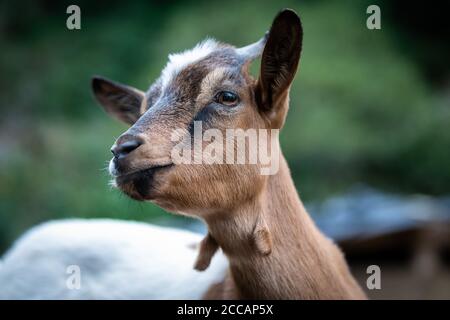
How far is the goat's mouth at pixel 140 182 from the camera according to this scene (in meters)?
2.91

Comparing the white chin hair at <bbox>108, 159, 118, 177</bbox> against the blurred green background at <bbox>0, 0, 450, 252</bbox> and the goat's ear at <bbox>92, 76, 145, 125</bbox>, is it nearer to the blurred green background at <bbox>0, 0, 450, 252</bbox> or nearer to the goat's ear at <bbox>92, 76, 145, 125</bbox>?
the goat's ear at <bbox>92, 76, 145, 125</bbox>

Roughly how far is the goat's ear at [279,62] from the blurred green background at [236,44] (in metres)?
8.38

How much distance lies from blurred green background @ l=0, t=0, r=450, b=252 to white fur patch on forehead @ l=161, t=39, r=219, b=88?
8119mm

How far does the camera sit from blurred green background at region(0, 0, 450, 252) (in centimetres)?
1245

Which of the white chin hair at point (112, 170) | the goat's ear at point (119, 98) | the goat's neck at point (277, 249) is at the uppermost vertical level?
the goat's ear at point (119, 98)

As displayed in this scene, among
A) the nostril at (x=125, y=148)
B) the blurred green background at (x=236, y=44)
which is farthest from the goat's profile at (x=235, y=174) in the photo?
the blurred green background at (x=236, y=44)

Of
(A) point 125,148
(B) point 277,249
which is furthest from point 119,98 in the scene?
(B) point 277,249

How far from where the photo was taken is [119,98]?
13.2ft

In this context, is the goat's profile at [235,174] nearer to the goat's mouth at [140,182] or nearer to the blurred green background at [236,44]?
the goat's mouth at [140,182]

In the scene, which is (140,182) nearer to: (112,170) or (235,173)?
(112,170)

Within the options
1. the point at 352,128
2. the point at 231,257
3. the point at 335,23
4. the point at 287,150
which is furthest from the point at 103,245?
the point at 335,23

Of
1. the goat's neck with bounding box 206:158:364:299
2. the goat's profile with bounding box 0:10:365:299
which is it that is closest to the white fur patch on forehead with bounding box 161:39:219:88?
the goat's profile with bounding box 0:10:365:299

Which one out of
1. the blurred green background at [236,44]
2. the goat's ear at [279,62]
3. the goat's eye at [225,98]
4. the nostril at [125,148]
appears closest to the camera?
the nostril at [125,148]

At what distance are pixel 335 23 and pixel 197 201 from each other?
1308cm
